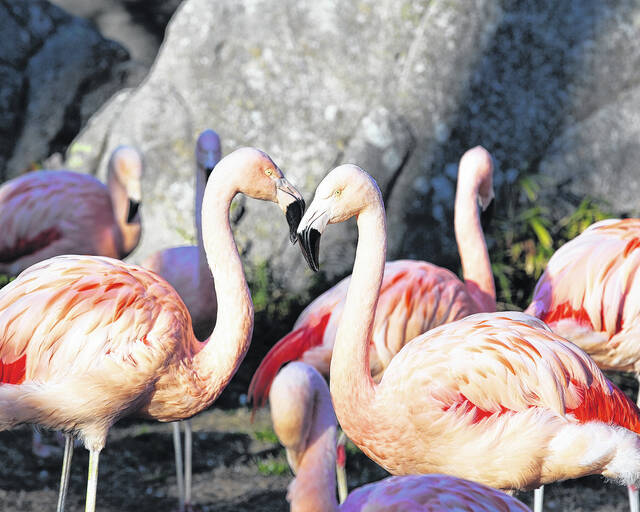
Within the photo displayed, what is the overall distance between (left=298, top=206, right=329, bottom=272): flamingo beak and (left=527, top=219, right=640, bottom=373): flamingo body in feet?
4.50

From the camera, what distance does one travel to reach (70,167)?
18.8 feet

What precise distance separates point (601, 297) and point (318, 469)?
1.80 metres

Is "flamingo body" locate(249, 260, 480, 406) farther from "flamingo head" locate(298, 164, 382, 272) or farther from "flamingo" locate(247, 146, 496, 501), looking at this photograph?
"flamingo head" locate(298, 164, 382, 272)

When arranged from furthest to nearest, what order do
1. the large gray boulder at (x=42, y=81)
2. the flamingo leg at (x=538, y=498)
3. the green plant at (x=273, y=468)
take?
the large gray boulder at (x=42, y=81) < the green plant at (x=273, y=468) < the flamingo leg at (x=538, y=498)

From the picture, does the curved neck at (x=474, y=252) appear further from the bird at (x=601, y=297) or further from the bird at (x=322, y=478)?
the bird at (x=322, y=478)

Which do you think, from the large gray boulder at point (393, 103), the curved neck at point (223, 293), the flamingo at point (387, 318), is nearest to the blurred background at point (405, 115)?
the large gray boulder at point (393, 103)

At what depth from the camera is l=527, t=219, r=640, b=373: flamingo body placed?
11.1 ft

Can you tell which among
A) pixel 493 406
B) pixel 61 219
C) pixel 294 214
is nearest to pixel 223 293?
pixel 294 214

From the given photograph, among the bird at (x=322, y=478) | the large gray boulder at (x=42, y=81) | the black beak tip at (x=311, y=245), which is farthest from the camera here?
the large gray boulder at (x=42, y=81)

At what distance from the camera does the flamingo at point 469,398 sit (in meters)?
2.60

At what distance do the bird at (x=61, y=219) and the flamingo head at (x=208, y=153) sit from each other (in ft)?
2.44

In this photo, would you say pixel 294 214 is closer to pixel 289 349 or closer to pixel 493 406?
pixel 289 349

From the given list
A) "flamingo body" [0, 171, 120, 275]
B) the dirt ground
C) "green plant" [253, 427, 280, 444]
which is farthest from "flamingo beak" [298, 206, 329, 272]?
"flamingo body" [0, 171, 120, 275]

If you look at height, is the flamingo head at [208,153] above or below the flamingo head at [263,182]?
below
